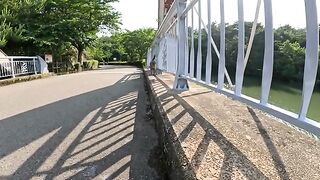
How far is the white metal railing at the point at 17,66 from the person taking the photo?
12.2m

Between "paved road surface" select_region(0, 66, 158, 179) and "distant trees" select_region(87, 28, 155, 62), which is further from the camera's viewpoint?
"distant trees" select_region(87, 28, 155, 62)

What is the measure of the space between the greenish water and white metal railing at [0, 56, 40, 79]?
1147 centimetres

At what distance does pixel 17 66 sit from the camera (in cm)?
1381

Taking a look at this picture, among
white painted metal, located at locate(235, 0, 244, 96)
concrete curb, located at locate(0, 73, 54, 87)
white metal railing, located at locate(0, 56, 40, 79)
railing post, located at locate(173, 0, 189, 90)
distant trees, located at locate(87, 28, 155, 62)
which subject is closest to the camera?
white painted metal, located at locate(235, 0, 244, 96)

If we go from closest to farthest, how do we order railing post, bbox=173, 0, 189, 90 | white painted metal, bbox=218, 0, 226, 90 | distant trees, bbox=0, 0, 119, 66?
white painted metal, bbox=218, 0, 226, 90 < railing post, bbox=173, 0, 189, 90 < distant trees, bbox=0, 0, 119, 66

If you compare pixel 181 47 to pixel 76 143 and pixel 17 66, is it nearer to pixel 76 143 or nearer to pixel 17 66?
pixel 76 143

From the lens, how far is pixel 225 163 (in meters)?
1.61

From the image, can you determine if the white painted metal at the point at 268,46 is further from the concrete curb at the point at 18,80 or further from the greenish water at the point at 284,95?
the concrete curb at the point at 18,80

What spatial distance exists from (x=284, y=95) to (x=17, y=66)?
13559 millimetres

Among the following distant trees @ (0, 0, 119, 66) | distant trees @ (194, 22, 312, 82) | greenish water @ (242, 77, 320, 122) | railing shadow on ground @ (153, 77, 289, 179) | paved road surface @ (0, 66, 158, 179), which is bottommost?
paved road surface @ (0, 66, 158, 179)

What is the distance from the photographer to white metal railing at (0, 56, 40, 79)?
12.2 metres

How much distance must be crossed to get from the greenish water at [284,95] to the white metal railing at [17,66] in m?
11.5

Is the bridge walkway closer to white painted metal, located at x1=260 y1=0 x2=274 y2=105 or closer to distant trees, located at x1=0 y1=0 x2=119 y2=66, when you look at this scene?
white painted metal, located at x1=260 y1=0 x2=274 y2=105

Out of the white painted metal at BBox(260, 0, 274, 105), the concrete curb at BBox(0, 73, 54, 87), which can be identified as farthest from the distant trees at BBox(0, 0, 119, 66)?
the white painted metal at BBox(260, 0, 274, 105)
